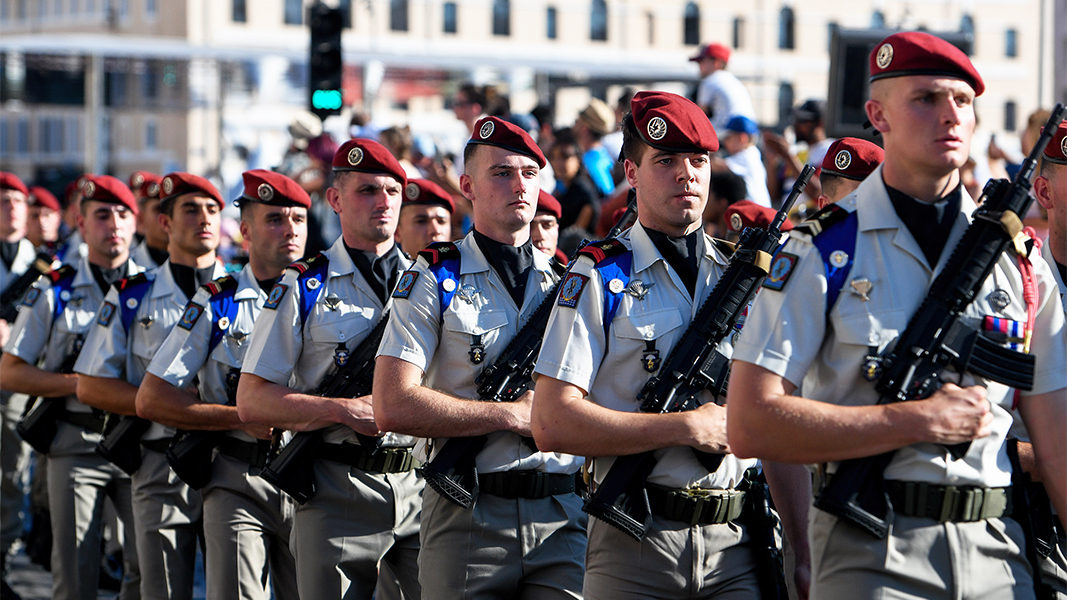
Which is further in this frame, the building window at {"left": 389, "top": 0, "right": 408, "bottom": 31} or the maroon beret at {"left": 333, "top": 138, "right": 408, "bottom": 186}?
the building window at {"left": 389, "top": 0, "right": 408, "bottom": 31}

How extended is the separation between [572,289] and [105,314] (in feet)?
12.9

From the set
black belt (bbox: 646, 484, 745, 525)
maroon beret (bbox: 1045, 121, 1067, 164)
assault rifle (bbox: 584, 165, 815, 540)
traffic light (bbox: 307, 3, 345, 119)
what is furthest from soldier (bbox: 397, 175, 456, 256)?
traffic light (bbox: 307, 3, 345, 119)

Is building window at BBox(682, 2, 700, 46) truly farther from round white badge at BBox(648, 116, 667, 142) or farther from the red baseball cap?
round white badge at BBox(648, 116, 667, 142)

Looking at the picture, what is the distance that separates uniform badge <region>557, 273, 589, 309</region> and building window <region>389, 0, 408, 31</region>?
5725 centimetres

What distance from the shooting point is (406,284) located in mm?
4965

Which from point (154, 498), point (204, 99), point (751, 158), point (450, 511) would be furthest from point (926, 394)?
point (204, 99)

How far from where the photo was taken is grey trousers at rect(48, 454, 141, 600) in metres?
7.46

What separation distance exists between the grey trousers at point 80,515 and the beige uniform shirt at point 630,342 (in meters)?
4.11

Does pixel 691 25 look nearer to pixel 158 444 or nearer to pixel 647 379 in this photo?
pixel 158 444

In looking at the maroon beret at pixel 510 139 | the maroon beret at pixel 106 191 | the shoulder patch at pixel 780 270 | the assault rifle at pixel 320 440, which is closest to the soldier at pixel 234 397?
the assault rifle at pixel 320 440

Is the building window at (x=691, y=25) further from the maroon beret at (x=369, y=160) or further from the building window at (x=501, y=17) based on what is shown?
the maroon beret at (x=369, y=160)

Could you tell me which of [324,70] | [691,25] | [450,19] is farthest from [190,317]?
[691,25]

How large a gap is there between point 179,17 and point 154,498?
183 ft

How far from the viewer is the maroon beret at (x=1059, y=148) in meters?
4.69
